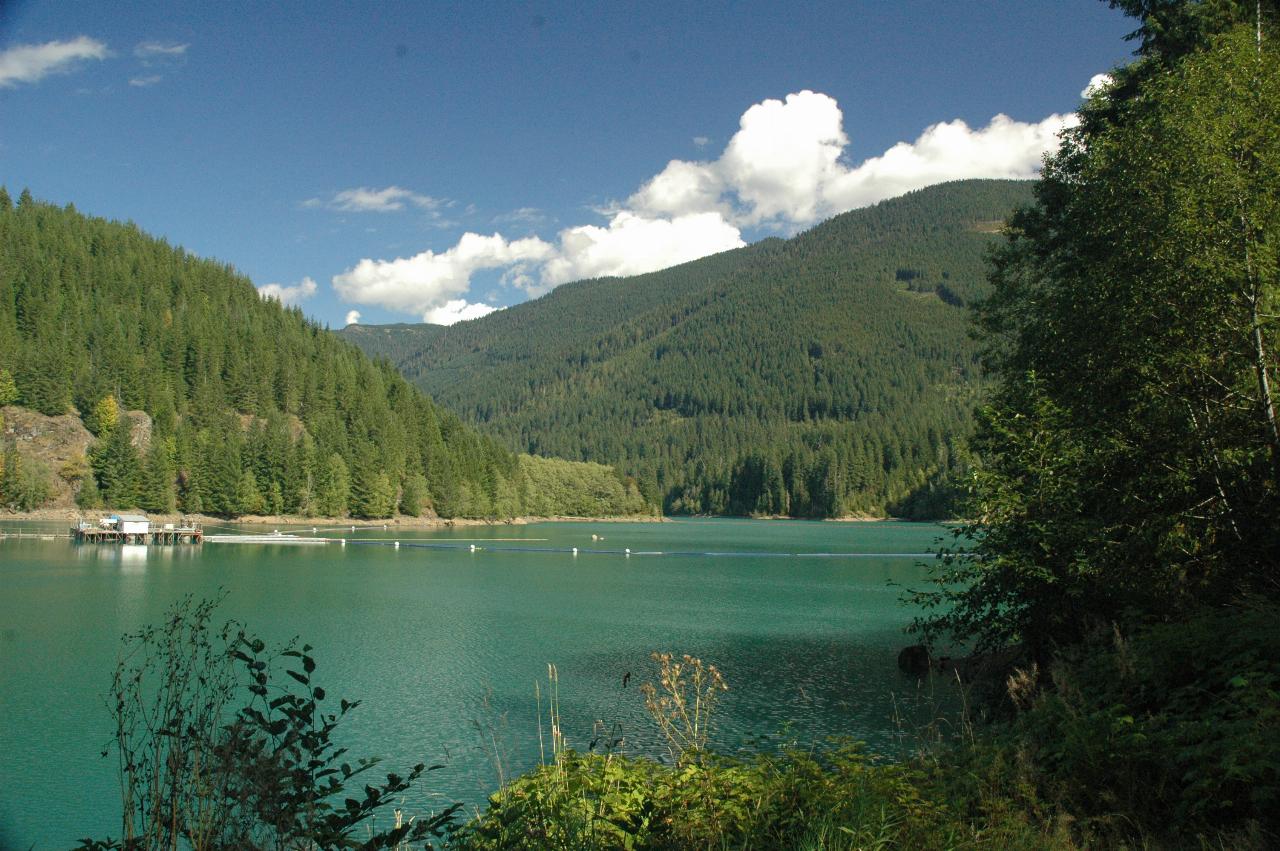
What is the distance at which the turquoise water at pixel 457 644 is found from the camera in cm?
1451

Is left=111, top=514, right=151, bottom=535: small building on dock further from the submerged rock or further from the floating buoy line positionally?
the submerged rock

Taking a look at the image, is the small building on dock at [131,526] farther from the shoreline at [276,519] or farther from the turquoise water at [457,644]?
the shoreline at [276,519]

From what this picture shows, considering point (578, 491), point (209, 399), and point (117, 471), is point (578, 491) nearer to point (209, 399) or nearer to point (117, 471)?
point (209, 399)

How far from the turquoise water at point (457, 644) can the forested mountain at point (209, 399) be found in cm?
3978

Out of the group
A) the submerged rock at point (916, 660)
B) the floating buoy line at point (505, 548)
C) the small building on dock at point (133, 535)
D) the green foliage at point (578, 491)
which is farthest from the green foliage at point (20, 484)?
the submerged rock at point (916, 660)

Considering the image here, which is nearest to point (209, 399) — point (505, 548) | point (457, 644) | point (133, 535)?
point (133, 535)

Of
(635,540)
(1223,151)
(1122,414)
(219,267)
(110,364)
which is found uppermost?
(219,267)

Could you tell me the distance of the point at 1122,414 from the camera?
12625 millimetres

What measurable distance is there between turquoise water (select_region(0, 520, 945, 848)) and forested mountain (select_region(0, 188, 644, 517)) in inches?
1566

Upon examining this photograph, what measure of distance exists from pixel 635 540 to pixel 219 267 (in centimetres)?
11421

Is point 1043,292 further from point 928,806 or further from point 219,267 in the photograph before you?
point 219,267

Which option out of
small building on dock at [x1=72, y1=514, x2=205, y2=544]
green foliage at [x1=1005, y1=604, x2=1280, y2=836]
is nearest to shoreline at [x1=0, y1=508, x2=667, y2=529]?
small building on dock at [x1=72, y1=514, x2=205, y2=544]

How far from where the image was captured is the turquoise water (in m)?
14.5

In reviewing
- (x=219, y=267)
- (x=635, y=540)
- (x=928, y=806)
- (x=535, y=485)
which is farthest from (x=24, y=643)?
(x=219, y=267)
